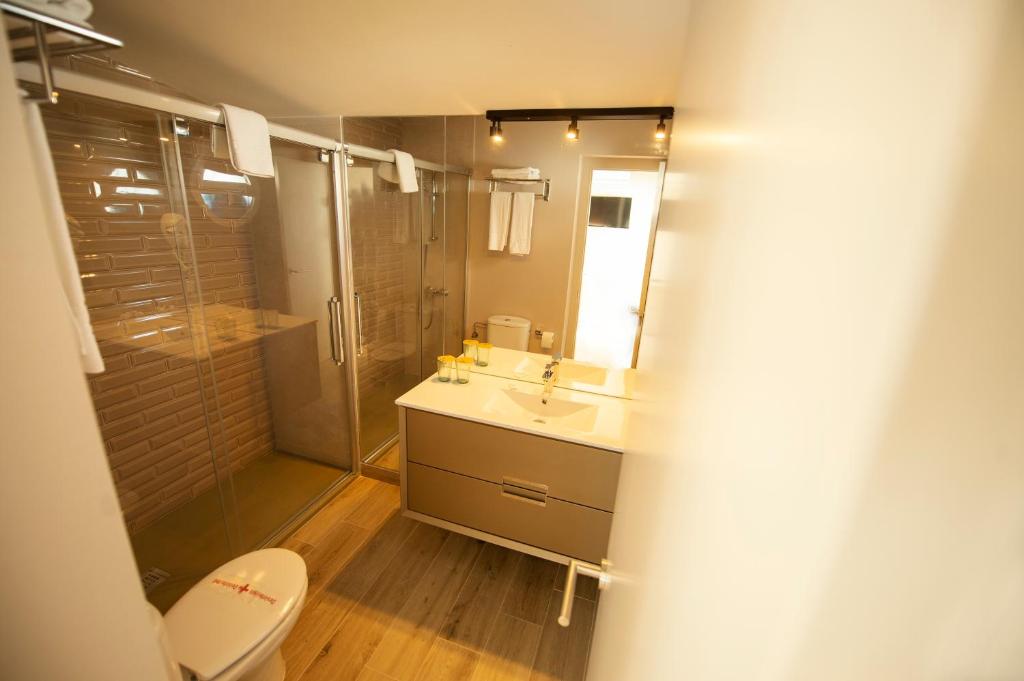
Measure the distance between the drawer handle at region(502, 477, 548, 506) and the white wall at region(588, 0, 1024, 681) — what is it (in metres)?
1.43

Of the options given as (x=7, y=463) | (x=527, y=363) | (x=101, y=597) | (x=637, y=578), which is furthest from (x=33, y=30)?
(x=527, y=363)

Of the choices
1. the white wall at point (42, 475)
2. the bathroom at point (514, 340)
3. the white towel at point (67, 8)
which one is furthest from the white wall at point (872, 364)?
the white towel at point (67, 8)

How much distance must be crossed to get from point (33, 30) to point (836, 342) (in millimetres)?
761

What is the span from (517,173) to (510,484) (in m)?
1.36

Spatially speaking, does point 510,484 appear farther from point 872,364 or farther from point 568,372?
point 872,364

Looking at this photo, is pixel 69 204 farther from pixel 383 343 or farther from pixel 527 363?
pixel 527 363

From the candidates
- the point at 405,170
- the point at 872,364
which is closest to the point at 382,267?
the point at 405,170

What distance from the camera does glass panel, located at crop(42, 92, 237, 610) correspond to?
4.44ft

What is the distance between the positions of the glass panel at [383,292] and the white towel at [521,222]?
0.79 metres

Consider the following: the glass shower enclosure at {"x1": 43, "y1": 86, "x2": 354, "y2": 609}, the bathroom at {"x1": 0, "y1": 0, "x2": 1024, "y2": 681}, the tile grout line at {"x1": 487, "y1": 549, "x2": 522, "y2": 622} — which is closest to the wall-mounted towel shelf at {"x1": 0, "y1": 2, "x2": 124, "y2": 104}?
the bathroom at {"x1": 0, "y1": 0, "x2": 1024, "y2": 681}

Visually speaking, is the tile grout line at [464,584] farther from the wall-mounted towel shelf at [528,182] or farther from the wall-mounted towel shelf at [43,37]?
the wall-mounted towel shelf at [43,37]

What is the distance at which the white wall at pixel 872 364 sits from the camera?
0.08m

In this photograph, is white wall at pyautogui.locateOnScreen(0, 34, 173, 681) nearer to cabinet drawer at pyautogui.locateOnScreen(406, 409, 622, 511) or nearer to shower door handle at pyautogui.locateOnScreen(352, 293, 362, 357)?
cabinet drawer at pyautogui.locateOnScreen(406, 409, 622, 511)

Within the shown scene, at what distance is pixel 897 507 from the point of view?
104mm
